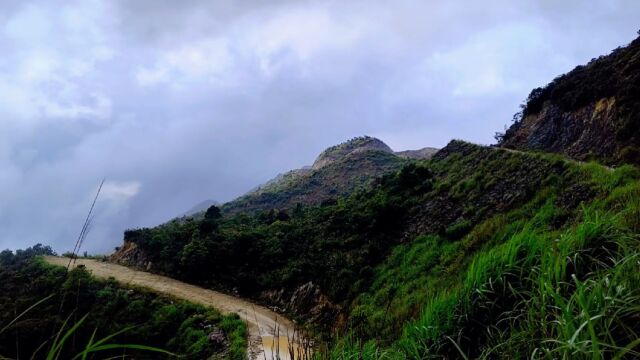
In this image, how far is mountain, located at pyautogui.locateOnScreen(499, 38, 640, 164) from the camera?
886 inches

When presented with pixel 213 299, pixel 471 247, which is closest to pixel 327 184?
pixel 213 299

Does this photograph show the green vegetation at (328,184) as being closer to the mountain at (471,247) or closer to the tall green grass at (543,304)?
the mountain at (471,247)

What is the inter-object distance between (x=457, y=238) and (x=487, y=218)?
1.63 meters

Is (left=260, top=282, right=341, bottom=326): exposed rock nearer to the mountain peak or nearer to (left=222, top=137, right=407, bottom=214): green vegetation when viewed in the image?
(left=222, top=137, right=407, bottom=214): green vegetation

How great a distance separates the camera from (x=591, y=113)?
2705cm

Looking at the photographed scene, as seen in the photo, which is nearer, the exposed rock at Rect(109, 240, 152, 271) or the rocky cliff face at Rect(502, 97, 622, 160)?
the rocky cliff face at Rect(502, 97, 622, 160)

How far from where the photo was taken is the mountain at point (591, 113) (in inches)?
886

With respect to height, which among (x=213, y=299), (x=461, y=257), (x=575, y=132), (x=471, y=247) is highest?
(x=575, y=132)

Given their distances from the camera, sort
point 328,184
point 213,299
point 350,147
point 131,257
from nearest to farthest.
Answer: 1. point 213,299
2. point 131,257
3. point 328,184
4. point 350,147

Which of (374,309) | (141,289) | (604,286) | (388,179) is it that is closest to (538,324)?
(604,286)

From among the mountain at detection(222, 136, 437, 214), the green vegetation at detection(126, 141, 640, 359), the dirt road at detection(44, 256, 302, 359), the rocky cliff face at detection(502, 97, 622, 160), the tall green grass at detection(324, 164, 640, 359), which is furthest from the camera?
the mountain at detection(222, 136, 437, 214)

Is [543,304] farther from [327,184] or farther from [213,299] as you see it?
[327,184]

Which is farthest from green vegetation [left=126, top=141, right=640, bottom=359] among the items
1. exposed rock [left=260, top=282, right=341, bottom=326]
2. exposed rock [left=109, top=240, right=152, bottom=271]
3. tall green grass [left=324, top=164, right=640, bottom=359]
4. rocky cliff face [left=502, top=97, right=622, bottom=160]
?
rocky cliff face [left=502, top=97, right=622, bottom=160]

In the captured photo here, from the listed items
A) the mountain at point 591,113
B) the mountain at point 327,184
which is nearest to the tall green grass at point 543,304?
the mountain at point 591,113
